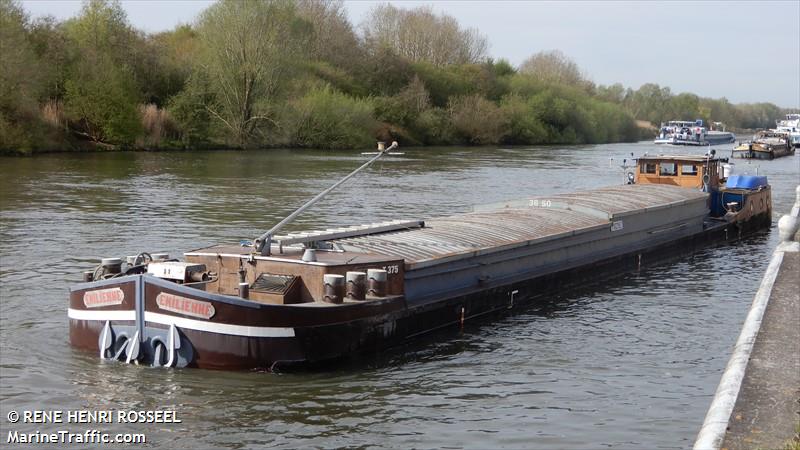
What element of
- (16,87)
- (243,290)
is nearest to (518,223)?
(243,290)

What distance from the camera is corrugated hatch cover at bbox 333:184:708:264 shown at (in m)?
16.6

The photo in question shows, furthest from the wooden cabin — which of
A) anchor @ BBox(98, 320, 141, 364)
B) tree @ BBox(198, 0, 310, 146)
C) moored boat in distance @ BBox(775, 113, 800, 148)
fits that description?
moored boat in distance @ BBox(775, 113, 800, 148)

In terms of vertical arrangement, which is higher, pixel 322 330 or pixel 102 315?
pixel 102 315

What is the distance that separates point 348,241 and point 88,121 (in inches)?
1948

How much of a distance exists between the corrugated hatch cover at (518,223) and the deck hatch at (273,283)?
2511mm

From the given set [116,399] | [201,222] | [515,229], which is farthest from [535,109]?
[116,399]

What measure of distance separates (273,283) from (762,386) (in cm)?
686

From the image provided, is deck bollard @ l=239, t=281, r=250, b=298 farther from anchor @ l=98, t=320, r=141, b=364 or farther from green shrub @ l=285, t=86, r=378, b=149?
green shrub @ l=285, t=86, r=378, b=149

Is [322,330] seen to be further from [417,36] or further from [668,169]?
[417,36]

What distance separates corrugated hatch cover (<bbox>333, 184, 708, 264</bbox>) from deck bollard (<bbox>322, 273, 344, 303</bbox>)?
7.43 feet

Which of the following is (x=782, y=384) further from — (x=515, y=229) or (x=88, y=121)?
(x=88, y=121)

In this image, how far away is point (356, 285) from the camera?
1357cm

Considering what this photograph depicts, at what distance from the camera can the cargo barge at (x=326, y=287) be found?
12656 millimetres

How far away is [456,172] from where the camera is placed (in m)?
53.5
